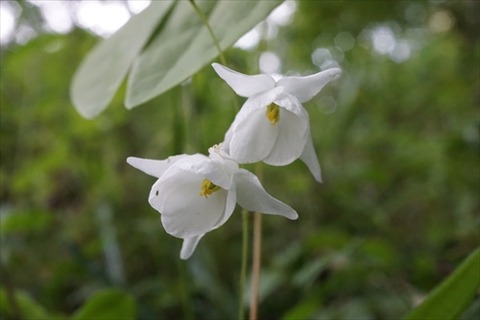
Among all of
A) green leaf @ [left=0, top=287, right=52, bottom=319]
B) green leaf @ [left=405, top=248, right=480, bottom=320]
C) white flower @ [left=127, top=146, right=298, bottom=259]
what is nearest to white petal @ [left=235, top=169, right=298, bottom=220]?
white flower @ [left=127, top=146, right=298, bottom=259]

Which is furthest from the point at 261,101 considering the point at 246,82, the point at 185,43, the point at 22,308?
the point at 22,308

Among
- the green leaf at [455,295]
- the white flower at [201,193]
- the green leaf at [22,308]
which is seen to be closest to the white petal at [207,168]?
the white flower at [201,193]

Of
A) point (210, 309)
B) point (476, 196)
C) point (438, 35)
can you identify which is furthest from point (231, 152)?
point (438, 35)

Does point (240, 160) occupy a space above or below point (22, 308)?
above

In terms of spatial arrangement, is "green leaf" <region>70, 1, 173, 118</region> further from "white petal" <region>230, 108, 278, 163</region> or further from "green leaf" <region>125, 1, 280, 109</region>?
"white petal" <region>230, 108, 278, 163</region>

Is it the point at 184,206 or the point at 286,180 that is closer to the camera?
the point at 184,206

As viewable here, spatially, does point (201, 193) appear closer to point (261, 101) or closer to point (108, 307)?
point (261, 101)
